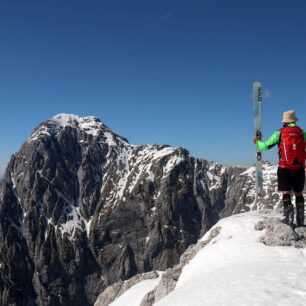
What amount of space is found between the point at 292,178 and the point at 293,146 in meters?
1.55

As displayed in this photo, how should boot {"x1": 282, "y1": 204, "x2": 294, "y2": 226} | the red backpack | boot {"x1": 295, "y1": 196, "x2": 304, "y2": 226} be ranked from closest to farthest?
the red backpack → boot {"x1": 295, "y1": 196, "x2": 304, "y2": 226} → boot {"x1": 282, "y1": 204, "x2": 294, "y2": 226}

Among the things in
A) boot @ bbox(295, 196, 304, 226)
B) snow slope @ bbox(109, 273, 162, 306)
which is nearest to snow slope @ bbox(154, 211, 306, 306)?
boot @ bbox(295, 196, 304, 226)

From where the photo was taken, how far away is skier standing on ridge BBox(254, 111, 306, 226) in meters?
11.6

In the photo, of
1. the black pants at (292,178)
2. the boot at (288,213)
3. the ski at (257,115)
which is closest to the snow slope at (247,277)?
the boot at (288,213)

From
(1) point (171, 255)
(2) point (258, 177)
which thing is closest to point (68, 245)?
(1) point (171, 255)

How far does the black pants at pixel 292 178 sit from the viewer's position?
39.4ft

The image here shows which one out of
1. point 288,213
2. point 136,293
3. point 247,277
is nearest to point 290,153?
point 288,213

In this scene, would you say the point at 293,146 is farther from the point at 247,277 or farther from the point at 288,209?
the point at 247,277

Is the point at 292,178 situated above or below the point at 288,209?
above

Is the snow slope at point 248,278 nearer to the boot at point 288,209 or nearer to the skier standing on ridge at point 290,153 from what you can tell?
the boot at point 288,209

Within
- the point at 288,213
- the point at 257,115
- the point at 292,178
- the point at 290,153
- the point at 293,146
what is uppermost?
the point at 257,115

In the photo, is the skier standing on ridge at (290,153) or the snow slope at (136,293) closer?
the skier standing on ridge at (290,153)

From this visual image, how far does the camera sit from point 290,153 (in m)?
11.6

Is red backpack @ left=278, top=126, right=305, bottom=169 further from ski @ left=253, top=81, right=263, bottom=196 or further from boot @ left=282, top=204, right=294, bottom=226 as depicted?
ski @ left=253, top=81, right=263, bottom=196
